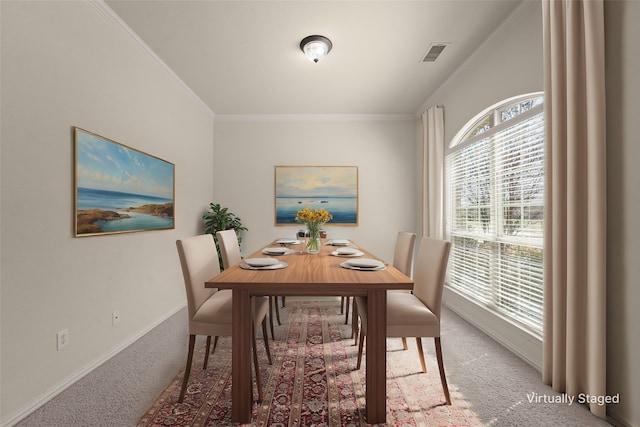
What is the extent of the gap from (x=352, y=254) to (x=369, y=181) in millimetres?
2628

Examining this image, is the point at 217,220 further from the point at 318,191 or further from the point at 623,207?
the point at 623,207

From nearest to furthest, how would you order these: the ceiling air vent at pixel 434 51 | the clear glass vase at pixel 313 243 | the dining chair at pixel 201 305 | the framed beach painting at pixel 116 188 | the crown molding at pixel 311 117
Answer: the dining chair at pixel 201 305
the framed beach painting at pixel 116 188
the clear glass vase at pixel 313 243
the ceiling air vent at pixel 434 51
the crown molding at pixel 311 117

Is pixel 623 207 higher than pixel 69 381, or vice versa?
pixel 623 207

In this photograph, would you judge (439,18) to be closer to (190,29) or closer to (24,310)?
(190,29)

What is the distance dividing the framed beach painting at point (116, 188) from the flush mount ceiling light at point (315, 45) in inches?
70.4

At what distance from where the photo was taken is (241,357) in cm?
152

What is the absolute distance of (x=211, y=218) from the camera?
4.31m

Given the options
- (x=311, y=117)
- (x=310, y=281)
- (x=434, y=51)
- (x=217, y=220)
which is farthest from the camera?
(x=311, y=117)

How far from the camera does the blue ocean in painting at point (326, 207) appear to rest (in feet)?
15.4

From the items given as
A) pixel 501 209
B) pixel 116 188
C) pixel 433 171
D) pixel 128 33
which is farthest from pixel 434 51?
pixel 116 188

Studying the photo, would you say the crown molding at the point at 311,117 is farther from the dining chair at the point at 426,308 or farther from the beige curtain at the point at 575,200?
the dining chair at the point at 426,308

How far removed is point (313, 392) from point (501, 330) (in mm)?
1764

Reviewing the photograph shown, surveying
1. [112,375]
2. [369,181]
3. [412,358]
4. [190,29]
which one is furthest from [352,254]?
[369,181]

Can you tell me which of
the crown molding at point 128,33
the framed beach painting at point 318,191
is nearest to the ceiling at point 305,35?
the crown molding at point 128,33
